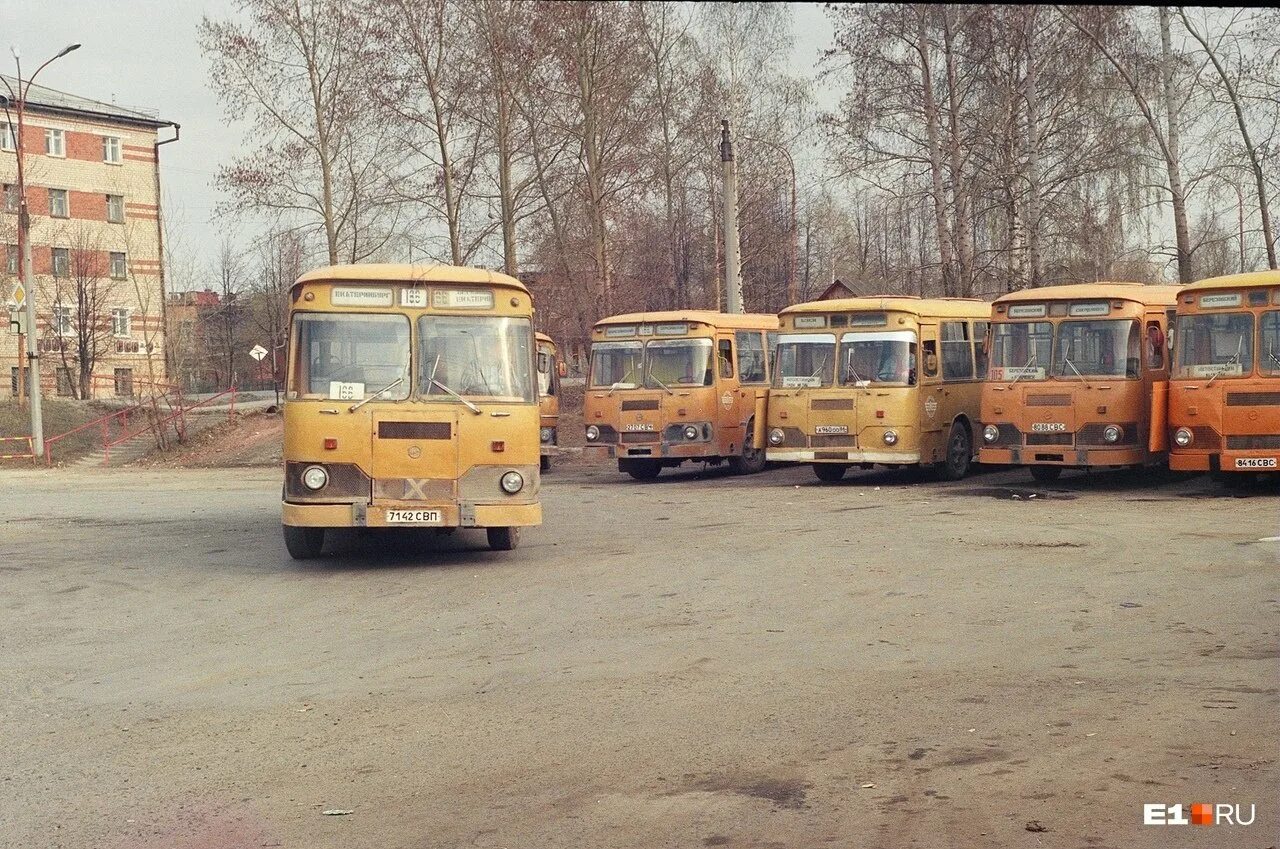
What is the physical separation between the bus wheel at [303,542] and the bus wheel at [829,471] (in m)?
11.2

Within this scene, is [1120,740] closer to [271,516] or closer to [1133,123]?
[271,516]

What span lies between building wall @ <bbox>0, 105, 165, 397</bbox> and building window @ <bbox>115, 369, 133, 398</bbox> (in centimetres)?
32

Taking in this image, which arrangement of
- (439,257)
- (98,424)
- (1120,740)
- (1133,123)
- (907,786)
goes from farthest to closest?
(98,424) < (439,257) < (1133,123) < (1120,740) < (907,786)

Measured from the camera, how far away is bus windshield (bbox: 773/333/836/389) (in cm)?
2402

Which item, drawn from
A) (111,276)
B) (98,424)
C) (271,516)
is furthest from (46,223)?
(271,516)

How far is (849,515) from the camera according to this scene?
1897 centimetres

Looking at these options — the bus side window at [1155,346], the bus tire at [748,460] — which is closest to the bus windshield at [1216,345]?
the bus side window at [1155,346]

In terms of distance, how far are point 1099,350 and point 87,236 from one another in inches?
2269

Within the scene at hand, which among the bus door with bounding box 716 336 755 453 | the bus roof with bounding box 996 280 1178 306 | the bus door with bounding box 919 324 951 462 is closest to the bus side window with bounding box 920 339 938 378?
the bus door with bounding box 919 324 951 462

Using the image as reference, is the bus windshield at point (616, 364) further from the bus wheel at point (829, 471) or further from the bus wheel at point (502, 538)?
the bus wheel at point (502, 538)

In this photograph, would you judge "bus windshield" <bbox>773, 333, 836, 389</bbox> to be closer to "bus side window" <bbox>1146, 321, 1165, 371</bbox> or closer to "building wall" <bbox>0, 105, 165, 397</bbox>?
"bus side window" <bbox>1146, 321, 1165, 371</bbox>

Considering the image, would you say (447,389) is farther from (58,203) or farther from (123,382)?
(58,203)

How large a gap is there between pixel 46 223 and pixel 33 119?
4851 mm

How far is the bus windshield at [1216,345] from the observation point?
66.0 feet
